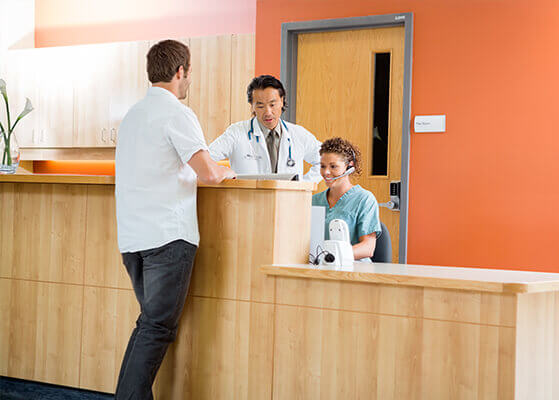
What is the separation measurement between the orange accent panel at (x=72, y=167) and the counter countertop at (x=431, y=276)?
150 inches

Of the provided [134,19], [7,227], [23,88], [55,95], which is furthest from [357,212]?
[23,88]

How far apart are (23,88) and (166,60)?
3586 mm

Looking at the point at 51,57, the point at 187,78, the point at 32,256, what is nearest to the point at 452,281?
the point at 187,78

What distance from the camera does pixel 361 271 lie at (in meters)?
2.48

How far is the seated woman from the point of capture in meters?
3.18

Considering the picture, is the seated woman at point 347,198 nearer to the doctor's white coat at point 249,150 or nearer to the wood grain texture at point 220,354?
the doctor's white coat at point 249,150

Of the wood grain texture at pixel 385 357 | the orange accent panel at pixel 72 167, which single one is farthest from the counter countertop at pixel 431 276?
the orange accent panel at pixel 72 167

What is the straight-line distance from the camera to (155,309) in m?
2.57

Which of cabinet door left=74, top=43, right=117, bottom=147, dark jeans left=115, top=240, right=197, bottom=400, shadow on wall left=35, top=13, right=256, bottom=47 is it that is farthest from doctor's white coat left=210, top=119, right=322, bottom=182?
cabinet door left=74, top=43, right=117, bottom=147

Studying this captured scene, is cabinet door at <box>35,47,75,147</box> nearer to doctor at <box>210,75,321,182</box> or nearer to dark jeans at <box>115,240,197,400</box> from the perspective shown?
doctor at <box>210,75,321,182</box>

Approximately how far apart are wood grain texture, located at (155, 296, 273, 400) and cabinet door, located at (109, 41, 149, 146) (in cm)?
291

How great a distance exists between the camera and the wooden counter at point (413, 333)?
7.38 ft

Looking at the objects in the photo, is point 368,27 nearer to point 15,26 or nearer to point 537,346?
point 537,346

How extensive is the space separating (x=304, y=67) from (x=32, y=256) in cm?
246
